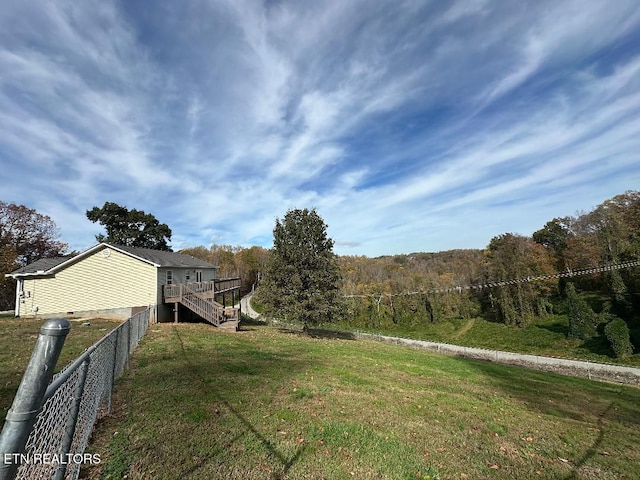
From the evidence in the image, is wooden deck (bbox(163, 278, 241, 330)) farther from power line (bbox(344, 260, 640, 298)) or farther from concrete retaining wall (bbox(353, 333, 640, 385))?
concrete retaining wall (bbox(353, 333, 640, 385))

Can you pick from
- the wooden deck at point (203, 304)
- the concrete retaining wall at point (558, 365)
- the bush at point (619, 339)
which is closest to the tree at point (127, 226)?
the wooden deck at point (203, 304)

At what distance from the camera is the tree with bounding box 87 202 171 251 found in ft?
134

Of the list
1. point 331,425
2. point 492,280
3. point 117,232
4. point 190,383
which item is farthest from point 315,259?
point 117,232

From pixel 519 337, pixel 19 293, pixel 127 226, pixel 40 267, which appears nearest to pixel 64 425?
pixel 19 293

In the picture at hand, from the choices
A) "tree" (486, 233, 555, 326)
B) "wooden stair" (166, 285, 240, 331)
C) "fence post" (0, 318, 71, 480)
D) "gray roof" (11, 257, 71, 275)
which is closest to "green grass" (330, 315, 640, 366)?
"tree" (486, 233, 555, 326)

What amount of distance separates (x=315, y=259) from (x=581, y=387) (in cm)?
1281

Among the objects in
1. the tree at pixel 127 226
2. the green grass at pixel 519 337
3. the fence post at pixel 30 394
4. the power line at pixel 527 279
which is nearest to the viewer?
the fence post at pixel 30 394

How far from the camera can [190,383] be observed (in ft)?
20.9

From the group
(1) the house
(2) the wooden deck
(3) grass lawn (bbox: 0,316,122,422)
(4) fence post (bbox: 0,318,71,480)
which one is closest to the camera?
(4) fence post (bbox: 0,318,71,480)

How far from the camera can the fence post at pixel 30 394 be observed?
4.45 ft

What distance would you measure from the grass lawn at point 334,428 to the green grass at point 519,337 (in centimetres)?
1562

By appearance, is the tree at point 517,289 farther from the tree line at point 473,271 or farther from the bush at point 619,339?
the bush at point 619,339

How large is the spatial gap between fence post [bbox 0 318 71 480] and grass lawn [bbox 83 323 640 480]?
2.59m

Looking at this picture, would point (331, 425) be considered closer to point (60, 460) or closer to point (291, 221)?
point (60, 460)
